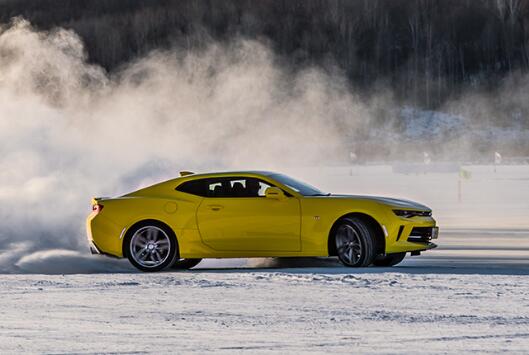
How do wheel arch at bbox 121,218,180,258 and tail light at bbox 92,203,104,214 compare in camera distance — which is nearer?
wheel arch at bbox 121,218,180,258

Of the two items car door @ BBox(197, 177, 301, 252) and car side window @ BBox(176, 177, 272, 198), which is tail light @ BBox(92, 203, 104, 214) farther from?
car door @ BBox(197, 177, 301, 252)

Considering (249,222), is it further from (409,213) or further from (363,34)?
(363,34)

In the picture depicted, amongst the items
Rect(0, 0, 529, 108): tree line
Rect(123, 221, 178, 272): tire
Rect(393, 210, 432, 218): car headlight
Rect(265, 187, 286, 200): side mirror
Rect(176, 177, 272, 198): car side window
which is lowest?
Rect(123, 221, 178, 272): tire

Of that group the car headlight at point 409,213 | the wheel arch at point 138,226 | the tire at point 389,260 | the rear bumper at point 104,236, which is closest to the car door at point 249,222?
the wheel arch at point 138,226

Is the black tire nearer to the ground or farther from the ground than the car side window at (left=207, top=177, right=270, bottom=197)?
nearer to the ground

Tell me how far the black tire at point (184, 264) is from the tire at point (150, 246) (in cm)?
88

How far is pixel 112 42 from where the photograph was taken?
16988 centimetres

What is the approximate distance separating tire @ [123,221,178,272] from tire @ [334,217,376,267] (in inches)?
77.4

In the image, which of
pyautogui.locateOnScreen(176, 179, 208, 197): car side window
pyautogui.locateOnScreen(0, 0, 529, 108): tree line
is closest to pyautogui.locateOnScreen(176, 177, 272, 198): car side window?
pyautogui.locateOnScreen(176, 179, 208, 197): car side window

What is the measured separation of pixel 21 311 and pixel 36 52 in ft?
96.8

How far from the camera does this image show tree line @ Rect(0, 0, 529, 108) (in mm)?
162750

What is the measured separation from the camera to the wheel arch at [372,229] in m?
13.6

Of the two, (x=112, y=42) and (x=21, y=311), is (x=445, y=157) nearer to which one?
(x=112, y=42)

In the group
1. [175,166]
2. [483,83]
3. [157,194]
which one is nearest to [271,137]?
[483,83]
